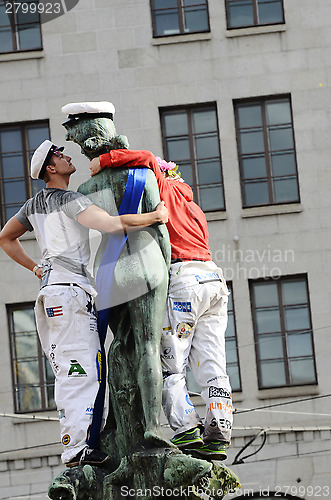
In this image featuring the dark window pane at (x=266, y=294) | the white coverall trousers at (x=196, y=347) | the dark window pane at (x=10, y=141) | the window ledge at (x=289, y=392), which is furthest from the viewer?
the dark window pane at (x=10, y=141)

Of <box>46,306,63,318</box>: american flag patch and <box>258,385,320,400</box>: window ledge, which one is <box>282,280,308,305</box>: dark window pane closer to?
<box>258,385,320,400</box>: window ledge

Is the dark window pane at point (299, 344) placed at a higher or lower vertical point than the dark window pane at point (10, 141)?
lower

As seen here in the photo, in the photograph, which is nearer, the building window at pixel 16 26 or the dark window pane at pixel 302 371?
the dark window pane at pixel 302 371

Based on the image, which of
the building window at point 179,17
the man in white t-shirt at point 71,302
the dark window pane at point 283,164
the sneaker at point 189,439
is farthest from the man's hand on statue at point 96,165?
the building window at point 179,17

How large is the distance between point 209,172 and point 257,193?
1061 mm

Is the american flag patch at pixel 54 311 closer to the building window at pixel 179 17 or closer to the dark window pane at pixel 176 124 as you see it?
the dark window pane at pixel 176 124

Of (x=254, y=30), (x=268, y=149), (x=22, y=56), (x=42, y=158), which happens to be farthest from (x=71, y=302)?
(x=22, y=56)

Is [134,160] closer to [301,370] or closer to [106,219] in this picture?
[106,219]

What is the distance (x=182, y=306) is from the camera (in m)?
9.62

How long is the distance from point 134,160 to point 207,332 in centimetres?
141

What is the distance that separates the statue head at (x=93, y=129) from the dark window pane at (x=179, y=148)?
15.9m

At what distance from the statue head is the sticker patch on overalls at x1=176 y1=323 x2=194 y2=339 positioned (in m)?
1.40

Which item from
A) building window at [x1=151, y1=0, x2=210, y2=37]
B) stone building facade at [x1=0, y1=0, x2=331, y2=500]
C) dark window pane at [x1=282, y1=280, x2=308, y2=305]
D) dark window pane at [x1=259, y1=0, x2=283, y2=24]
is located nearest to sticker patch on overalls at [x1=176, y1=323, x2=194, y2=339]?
stone building facade at [x1=0, y1=0, x2=331, y2=500]

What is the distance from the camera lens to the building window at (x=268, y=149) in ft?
83.8
